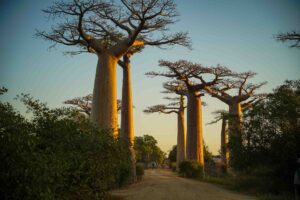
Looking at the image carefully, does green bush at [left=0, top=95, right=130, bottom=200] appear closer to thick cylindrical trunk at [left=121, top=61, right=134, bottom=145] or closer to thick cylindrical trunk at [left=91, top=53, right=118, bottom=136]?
thick cylindrical trunk at [left=91, top=53, right=118, bottom=136]

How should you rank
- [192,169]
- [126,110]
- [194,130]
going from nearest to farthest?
[126,110], [192,169], [194,130]

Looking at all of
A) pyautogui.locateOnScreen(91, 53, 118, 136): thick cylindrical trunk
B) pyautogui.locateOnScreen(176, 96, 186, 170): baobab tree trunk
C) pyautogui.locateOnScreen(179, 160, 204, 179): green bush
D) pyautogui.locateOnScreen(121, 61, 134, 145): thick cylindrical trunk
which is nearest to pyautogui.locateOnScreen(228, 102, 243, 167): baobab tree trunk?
pyautogui.locateOnScreen(91, 53, 118, 136): thick cylindrical trunk

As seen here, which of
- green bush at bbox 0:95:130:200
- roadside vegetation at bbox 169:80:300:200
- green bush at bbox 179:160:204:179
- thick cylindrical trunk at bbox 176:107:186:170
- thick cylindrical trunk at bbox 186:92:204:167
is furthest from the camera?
thick cylindrical trunk at bbox 176:107:186:170

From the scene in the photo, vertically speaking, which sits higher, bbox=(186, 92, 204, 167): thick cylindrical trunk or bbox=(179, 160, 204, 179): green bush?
bbox=(186, 92, 204, 167): thick cylindrical trunk

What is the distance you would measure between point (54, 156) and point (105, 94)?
6524 mm

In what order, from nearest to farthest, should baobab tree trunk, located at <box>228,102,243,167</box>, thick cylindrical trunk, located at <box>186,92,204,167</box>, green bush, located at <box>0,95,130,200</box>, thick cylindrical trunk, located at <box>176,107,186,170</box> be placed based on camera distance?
1. green bush, located at <box>0,95,130,200</box>
2. baobab tree trunk, located at <box>228,102,243,167</box>
3. thick cylindrical trunk, located at <box>186,92,204,167</box>
4. thick cylindrical trunk, located at <box>176,107,186,170</box>

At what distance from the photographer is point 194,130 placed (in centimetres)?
1930

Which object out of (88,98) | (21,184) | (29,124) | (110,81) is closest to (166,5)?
(110,81)

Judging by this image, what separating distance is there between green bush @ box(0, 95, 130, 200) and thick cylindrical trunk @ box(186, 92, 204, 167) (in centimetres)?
1208

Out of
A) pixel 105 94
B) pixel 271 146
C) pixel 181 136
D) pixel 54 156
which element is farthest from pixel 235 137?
pixel 181 136

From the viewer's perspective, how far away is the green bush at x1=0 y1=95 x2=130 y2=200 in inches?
165

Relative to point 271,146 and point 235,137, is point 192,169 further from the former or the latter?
point 271,146

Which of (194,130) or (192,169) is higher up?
(194,130)

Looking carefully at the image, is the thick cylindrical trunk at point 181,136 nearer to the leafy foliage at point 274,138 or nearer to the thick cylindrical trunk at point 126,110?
the thick cylindrical trunk at point 126,110
